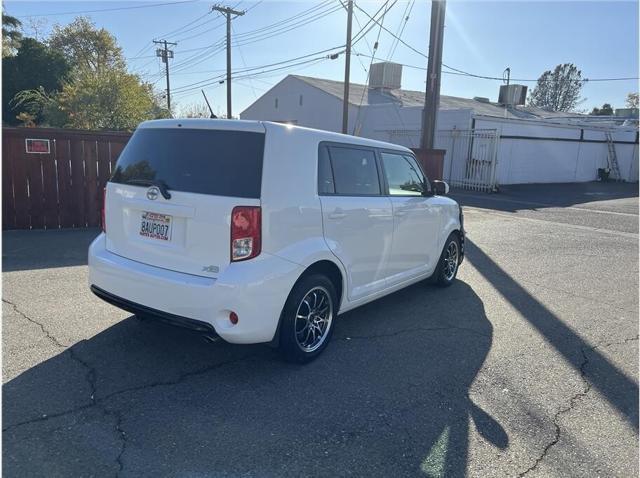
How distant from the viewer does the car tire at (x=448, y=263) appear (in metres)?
6.00

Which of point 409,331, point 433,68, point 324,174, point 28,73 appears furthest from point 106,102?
point 28,73

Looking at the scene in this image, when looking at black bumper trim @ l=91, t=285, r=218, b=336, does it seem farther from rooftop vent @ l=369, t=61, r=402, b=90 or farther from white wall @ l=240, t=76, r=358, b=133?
white wall @ l=240, t=76, r=358, b=133

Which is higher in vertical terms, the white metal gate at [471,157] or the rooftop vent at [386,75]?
the rooftop vent at [386,75]

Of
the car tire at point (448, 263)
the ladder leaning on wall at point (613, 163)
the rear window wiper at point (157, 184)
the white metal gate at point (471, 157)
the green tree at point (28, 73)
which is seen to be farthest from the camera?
the green tree at point (28, 73)

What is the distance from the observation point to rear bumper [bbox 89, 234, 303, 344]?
10.6 ft

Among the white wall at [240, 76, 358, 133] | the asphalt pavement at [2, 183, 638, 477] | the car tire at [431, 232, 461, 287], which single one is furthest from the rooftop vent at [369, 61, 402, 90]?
the asphalt pavement at [2, 183, 638, 477]

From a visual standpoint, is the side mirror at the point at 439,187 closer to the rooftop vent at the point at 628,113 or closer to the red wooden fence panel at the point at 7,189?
the red wooden fence panel at the point at 7,189

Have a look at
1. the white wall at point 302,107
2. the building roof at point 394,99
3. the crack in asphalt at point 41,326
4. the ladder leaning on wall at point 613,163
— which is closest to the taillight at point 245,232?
the crack in asphalt at point 41,326

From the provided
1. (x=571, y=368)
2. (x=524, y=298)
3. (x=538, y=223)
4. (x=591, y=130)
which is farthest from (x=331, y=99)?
(x=571, y=368)

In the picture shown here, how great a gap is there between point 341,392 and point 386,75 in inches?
1027

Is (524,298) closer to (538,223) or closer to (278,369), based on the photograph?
(278,369)

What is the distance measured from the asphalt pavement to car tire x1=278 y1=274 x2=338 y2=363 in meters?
0.14

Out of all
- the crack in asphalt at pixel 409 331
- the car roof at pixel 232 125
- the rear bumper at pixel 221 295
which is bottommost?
the crack in asphalt at pixel 409 331

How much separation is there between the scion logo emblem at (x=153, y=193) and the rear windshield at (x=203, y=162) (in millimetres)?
80
